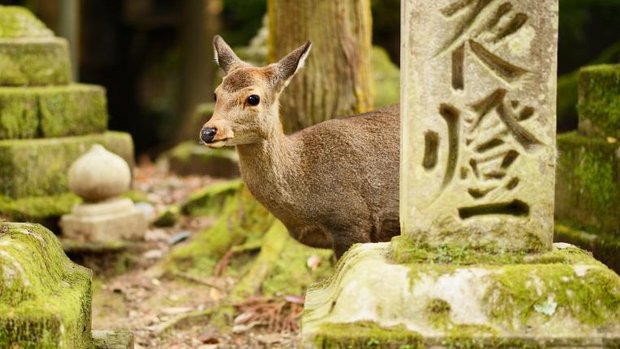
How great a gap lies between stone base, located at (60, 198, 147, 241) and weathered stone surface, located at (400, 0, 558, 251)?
4.46m

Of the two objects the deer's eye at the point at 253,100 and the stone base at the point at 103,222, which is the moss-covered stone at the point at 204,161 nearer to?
the stone base at the point at 103,222

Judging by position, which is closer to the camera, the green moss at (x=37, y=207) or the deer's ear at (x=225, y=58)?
the deer's ear at (x=225, y=58)

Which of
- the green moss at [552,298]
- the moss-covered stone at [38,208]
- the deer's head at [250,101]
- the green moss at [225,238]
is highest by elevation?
the deer's head at [250,101]

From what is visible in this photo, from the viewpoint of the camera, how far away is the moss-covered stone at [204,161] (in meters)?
11.5

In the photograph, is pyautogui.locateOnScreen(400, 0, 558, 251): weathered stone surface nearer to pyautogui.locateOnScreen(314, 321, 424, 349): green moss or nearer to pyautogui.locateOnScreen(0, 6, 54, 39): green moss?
pyautogui.locateOnScreen(314, 321, 424, 349): green moss

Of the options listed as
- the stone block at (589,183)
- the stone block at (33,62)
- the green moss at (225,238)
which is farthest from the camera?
the stone block at (33,62)

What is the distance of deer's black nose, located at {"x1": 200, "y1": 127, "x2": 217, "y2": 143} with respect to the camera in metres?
5.64

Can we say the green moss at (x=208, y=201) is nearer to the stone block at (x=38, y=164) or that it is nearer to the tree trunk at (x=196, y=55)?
the stone block at (x=38, y=164)

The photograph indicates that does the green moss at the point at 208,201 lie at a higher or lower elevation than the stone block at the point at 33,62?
lower

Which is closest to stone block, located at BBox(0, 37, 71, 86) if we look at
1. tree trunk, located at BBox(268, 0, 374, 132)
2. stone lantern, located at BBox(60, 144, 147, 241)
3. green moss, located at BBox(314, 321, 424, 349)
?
stone lantern, located at BBox(60, 144, 147, 241)

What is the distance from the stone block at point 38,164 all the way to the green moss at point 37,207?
0.20 feet

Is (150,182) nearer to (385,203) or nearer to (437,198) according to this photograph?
(385,203)

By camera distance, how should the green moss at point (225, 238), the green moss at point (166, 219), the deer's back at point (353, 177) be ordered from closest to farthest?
1. the deer's back at point (353, 177)
2. the green moss at point (225, 238)
3. the green moss at point (166, 219)

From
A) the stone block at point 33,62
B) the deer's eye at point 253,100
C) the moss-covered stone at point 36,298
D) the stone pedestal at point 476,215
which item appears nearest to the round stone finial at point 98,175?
the stone block at point 33,62
